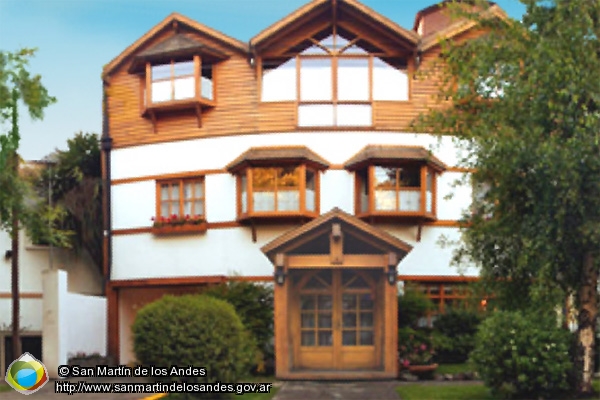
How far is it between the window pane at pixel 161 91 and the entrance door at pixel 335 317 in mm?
8458

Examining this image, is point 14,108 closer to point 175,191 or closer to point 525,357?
point 175,191

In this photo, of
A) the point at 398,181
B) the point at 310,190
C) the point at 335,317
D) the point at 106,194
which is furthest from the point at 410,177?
the point at 106,194

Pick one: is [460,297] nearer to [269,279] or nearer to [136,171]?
[269,279]

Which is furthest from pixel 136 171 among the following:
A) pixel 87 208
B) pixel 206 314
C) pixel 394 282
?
pixel 206 314

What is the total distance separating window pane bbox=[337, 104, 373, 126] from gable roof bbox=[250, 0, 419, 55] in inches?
93.3

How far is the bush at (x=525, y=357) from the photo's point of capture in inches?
707

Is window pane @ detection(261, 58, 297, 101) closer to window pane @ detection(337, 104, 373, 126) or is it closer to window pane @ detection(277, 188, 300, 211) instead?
window pane @ detection(337, 104, 373, 126)

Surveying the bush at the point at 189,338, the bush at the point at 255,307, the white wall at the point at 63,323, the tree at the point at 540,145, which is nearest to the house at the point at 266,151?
the bush at the point at 255,307

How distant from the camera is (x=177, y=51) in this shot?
95.6ft

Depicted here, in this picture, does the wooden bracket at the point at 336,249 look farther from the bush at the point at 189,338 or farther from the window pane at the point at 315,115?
the window pane at the point at 315,115

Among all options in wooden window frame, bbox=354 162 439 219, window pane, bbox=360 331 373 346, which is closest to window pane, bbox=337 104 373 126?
wooden window frame, bbox=354 162 439 219

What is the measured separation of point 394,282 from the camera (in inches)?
912

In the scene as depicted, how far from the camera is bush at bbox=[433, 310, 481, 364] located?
87.2 feet

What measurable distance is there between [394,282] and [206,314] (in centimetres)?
680
